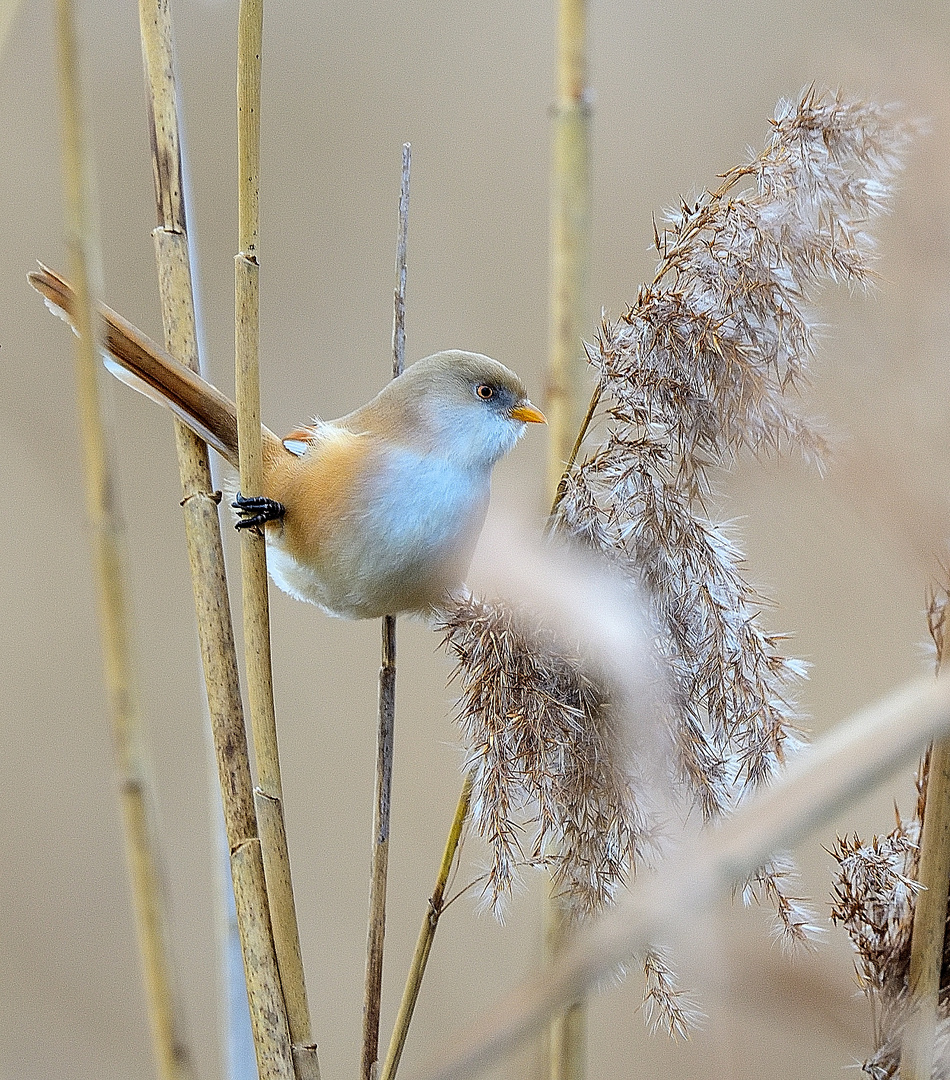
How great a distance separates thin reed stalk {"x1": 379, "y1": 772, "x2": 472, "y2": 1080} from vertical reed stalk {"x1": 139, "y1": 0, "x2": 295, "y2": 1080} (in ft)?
0.33

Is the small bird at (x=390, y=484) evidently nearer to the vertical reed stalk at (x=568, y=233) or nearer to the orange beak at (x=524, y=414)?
the orange beak at (x=524, y=414)

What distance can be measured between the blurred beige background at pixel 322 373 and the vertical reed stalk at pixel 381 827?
30.1 inches

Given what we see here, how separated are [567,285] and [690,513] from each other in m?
0.23

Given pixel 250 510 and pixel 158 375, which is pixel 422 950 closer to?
pixel 250 510

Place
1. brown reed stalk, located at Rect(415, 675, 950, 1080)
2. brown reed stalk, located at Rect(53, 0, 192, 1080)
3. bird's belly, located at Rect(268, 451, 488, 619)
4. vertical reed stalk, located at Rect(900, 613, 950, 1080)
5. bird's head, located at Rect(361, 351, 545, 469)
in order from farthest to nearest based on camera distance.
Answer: bird's head, located at Rect(361, 351, 545, 469)
bird's belly, located at Rect(268, 451, 488, 619)
vertical reed stalk, located at Rect(900, 613, 950, 1080)
brown reed stalk, located at Rect(53, 0, 192, 1080)
brown reed stalk, located at Rect(415, 675, 950, 1080)

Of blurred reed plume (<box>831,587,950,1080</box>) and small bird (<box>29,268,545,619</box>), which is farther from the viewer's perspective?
small bird (<box>29,268,545,619</box>)

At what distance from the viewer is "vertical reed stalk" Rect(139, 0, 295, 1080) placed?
2.26 ft

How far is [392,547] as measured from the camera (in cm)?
113

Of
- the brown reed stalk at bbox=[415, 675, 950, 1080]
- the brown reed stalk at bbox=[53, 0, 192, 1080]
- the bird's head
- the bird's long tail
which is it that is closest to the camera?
the brown reed stalk at bbox=[415, 675, 950, 1080]

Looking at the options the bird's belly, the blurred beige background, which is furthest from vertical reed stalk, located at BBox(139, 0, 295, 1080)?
the blurred beige background

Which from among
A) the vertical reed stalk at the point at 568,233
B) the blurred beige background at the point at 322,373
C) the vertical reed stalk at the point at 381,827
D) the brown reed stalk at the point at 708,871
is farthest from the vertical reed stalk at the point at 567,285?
the blurred beige background at the point at 322,373

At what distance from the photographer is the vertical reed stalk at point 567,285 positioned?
773 millimetres

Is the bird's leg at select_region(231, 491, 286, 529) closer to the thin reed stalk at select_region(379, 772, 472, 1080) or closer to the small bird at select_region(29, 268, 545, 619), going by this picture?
the small bird at select_region(29, 268, 545, 619)

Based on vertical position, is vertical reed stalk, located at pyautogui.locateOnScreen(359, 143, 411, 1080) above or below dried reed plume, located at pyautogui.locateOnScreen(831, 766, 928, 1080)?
above
